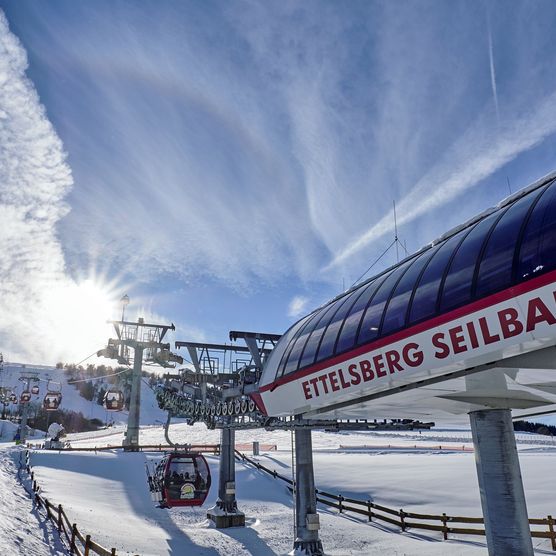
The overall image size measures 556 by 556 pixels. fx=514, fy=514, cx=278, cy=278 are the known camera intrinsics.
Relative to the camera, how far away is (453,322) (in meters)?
9.73

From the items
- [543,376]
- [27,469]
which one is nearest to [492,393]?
[543,376]

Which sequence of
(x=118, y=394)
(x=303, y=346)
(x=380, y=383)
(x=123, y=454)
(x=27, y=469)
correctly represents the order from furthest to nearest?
1. (x=123, y=454)
2. (x=118, y=394)
3. (x=27, y=469)
4. (x=303, y=346)
5. (x=380, y=383)

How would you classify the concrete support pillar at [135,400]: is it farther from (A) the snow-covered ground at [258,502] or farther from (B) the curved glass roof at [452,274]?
(B) the curved glass roof at [452,274]

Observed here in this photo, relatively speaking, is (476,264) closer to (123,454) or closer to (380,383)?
(380,383)

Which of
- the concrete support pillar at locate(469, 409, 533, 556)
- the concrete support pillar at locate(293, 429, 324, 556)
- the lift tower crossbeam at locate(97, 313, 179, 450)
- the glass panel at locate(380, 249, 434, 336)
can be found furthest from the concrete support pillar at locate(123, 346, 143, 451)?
the glass panel at locate(380, 249, 434, 336)

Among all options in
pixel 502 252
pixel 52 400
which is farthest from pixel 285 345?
pixel 52 400

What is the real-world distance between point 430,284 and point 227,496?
19.3m

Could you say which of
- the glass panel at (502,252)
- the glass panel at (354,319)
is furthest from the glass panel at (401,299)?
the glass panel at (502,252)

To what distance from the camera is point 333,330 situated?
48.2 ft

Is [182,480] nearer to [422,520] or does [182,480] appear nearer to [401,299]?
[422,520]

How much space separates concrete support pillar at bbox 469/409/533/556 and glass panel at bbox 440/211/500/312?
17.0 ft

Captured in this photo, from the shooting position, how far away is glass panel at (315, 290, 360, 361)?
14.3m

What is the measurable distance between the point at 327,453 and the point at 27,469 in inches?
1046

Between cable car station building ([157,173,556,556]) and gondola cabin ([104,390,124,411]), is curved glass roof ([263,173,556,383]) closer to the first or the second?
cable car station building ([157,173,556,556])
